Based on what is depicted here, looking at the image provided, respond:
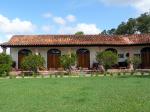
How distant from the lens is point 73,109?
492 inches

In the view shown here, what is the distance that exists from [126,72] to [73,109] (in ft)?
77.1

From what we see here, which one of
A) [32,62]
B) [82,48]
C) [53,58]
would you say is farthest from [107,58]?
[32,62]

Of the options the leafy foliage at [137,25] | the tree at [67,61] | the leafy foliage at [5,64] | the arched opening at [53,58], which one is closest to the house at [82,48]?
the arched opening at [53,58]

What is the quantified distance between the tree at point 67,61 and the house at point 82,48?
8.63 ft

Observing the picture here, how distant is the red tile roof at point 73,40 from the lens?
39594 millimetres

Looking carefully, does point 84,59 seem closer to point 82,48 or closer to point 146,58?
point 82,48

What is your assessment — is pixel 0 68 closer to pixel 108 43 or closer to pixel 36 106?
pixel 108 43

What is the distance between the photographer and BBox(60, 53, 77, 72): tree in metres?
36.7

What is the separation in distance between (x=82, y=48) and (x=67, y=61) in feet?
13.7

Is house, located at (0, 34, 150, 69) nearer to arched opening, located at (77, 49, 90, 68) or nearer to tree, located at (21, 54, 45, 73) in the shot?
arched opening, located at (77, 49, 90, 68)

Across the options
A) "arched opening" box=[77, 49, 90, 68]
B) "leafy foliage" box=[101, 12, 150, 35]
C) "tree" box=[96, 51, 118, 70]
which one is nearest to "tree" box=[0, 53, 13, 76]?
"arched opening" box=[77, 49, 90, 68]

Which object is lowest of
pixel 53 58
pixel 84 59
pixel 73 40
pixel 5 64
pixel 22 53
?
pixel 5 64

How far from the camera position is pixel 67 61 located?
1444 inches

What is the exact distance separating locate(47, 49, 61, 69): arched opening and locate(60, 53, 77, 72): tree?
9.07ft
